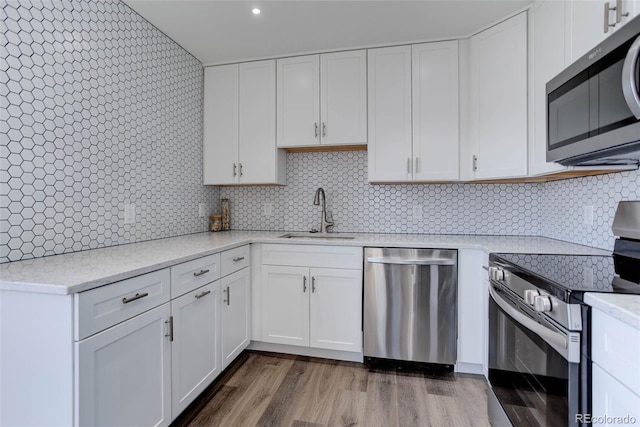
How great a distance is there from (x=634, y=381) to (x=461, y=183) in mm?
2074

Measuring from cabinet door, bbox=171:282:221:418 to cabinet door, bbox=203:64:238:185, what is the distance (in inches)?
48.0

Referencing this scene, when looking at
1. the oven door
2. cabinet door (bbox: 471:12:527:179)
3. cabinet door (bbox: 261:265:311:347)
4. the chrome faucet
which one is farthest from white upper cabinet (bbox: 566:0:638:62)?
cabinet door (bbox: 261:265:311:347)

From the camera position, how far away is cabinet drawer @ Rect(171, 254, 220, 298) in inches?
62.2

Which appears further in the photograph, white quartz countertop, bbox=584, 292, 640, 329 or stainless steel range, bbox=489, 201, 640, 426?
stainless steel range, bbox=489, 201, 640, 426

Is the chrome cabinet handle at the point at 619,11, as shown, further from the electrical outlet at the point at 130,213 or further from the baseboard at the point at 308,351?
the electrical outlet at the point at 130,213

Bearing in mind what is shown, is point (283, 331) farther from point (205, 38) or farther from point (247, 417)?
point (205, 38)

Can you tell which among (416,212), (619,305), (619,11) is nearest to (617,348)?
(619,305)

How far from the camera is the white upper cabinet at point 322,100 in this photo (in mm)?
2529

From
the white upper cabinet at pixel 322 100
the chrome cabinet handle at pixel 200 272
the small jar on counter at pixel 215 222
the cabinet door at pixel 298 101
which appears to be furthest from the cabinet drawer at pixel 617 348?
the small jar on counter at pixel 215 222

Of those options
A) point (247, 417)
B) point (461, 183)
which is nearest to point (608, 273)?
point (461, 183)

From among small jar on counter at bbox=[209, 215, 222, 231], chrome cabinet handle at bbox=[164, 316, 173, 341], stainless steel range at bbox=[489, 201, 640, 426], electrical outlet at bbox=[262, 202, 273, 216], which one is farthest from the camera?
electrical outlet at bbox=[262, 202, 273, 216]

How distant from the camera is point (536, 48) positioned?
1878 millimetres

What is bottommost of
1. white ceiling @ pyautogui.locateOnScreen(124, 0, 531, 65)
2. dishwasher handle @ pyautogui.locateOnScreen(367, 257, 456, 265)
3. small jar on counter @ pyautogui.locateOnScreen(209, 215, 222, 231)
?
dishwasher handle @ pyautogui.locateOnScreen(367, 257, 456, 265)

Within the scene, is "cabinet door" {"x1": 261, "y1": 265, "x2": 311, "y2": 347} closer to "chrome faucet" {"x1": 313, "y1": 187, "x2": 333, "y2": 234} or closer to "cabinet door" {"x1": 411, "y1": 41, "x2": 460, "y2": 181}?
"chrome faucet" {"x1": 313, "y1": 187, "x2": 333, "y2": 234}
